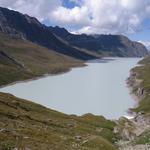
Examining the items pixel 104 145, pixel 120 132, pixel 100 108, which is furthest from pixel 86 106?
pixel 104 145

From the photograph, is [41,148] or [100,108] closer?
[41,148]

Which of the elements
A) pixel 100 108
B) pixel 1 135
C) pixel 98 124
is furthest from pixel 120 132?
pixel 100 108

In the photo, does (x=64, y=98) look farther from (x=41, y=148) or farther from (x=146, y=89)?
(x=41, y=148)

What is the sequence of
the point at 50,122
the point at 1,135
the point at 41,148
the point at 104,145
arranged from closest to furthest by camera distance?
the point at 41,148 → the point at 1,135 → the point at 104,145 → the point at 50,122

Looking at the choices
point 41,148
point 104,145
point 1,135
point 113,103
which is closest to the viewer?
point 41,148

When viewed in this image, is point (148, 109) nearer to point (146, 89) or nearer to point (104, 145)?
point (146, 89)

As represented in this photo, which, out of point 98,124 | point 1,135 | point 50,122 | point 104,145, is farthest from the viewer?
point 98,124

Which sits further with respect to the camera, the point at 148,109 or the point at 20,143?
the point at 148,109

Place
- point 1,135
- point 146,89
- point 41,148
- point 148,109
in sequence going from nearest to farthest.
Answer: point 41,148
point 1,135
point 148,109
point 146,89

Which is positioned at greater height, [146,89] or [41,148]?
[146,89]
